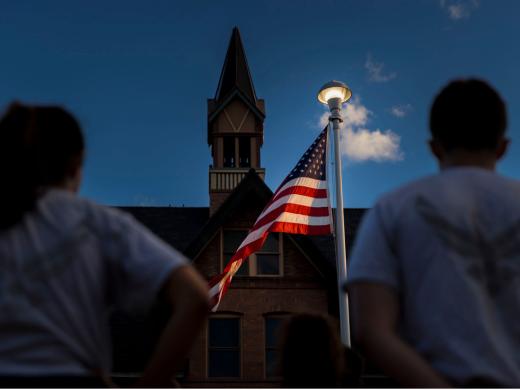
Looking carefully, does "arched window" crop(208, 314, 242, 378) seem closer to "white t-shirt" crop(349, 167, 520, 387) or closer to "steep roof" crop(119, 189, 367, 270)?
"steep roof" crop(119, 189, 367, 270)

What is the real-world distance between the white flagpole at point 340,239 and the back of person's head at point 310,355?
7742mm

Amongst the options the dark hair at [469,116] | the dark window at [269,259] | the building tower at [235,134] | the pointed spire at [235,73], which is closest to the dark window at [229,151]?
the building tower at [235,134]

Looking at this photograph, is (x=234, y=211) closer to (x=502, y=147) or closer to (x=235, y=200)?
(x=235, y=200)

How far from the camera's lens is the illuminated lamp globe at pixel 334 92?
A: 12008mm


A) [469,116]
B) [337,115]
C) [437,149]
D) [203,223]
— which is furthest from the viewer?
[203,223]

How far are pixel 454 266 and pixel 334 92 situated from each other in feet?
34.1

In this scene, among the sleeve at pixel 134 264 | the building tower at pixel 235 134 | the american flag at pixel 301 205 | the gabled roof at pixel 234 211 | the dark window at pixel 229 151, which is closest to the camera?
the sleeve at pixel 134 264

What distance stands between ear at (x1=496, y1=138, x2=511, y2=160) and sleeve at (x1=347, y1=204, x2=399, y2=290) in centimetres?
50

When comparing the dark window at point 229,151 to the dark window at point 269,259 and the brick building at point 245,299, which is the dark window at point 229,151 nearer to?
the brick building at point 245,299

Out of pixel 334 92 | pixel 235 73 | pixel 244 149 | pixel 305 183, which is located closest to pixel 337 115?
pixel 334 92

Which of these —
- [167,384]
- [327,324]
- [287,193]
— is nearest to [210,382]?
[287,193]

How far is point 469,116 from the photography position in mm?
2156

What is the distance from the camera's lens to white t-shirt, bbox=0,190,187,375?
71.5 inches

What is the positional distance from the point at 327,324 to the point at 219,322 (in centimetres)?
→ 1404
